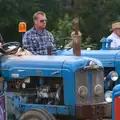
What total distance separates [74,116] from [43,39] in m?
Answer: 1.61

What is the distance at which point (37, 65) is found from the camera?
21.6 ft

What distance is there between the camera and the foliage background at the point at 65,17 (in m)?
22.5

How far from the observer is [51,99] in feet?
22.0

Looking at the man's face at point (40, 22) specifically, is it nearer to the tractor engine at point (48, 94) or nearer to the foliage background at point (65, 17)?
the tractor engine at point (48, 94)

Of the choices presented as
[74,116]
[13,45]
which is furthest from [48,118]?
[13,45]

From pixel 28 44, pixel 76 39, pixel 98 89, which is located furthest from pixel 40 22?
pixel 98 89

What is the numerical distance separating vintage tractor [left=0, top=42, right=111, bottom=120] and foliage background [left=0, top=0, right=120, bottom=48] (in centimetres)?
1296

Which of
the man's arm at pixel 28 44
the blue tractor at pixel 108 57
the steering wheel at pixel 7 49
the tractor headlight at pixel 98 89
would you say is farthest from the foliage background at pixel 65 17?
the tractor headlight at pixel 98 89

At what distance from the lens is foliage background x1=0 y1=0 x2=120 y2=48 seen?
22.5 metres

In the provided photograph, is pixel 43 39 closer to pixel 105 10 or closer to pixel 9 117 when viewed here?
pixel 9 117

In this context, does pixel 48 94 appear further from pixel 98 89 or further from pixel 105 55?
pixel 105 55

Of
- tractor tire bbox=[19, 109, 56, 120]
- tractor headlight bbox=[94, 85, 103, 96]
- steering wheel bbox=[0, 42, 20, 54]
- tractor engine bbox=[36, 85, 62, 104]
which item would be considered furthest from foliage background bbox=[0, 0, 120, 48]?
tractor tire bbox=[19, 109, 56, 120]

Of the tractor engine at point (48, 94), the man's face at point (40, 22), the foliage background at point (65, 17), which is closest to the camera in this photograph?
the tractor engine at point (48, 94)

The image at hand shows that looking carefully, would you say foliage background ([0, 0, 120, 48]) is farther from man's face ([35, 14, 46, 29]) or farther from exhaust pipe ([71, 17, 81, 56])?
exhaust pipe ([71, 17, 81, 56])
